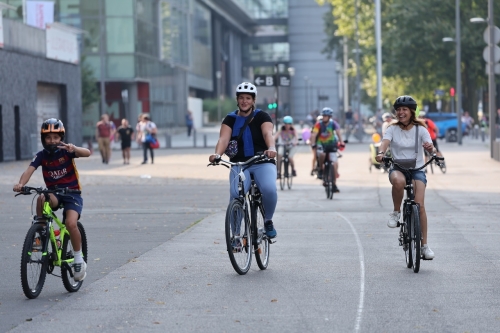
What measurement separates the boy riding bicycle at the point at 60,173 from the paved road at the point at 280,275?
48cm

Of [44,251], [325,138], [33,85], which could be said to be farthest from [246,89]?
[33,85]

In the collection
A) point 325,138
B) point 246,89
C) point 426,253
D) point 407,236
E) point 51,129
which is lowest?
point 426,253

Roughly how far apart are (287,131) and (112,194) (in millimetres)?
4393

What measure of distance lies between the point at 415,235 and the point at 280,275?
127 centimetres

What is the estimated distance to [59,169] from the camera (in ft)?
31.2

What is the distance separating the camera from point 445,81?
61.6 meters

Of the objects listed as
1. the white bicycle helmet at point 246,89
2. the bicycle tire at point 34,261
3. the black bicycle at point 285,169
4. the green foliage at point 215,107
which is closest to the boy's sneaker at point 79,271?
the bicycle tire at point 34,261

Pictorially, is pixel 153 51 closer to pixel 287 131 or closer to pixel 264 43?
pixel 287 131

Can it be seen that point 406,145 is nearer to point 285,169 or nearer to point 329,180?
point 329,180

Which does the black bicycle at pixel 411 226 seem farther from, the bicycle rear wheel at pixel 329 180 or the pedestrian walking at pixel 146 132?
the pedestrian walking at pixel 146 132

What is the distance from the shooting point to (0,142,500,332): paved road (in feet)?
26.7

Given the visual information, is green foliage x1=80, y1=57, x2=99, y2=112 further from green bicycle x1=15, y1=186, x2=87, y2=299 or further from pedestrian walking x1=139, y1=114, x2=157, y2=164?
green bicycle x1=15, y1=186, x2=87, y2=299

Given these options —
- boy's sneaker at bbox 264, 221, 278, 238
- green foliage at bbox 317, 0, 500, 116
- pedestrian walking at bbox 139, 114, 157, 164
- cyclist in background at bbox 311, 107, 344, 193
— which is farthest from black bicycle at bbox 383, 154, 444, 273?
green foliage at bbox 317, 0, 500, 116

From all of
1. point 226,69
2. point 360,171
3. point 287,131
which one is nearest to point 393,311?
point 287,131
